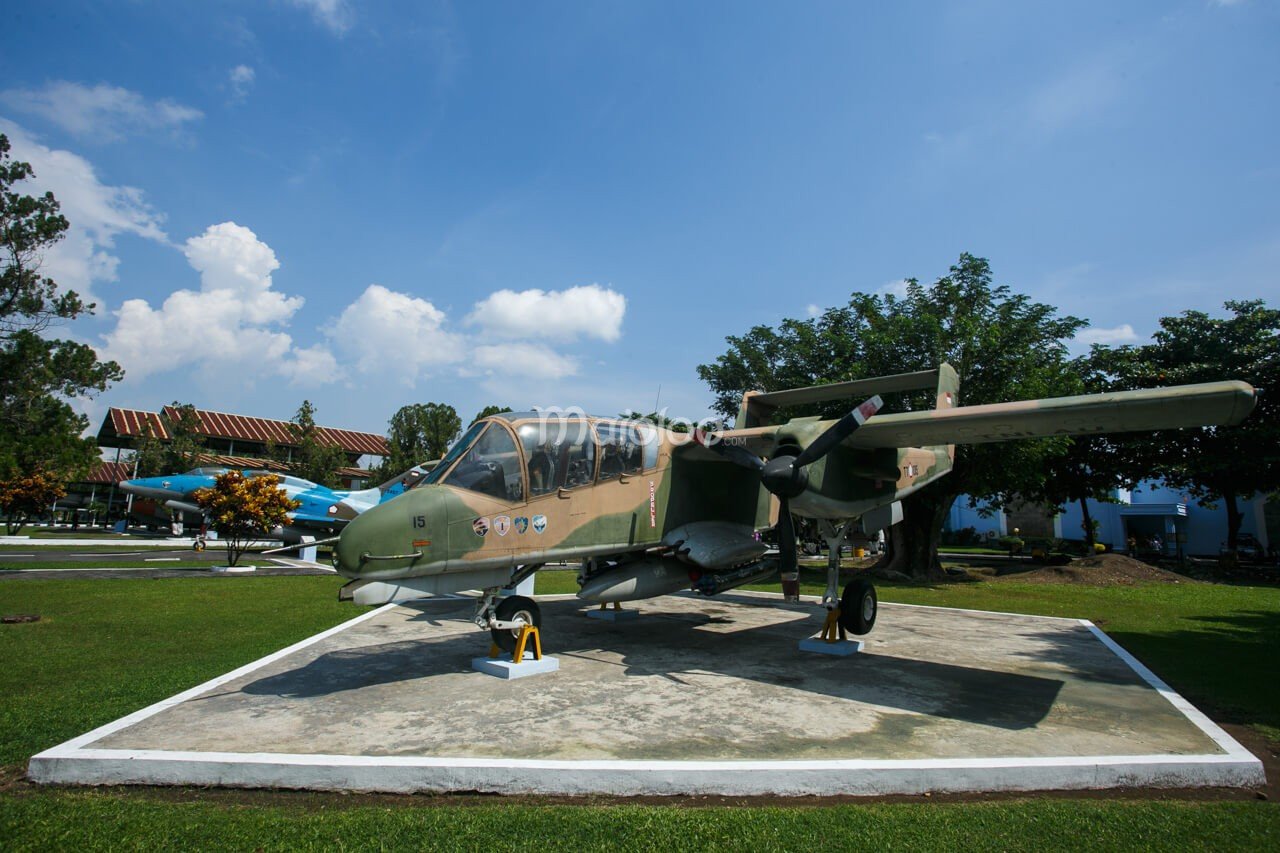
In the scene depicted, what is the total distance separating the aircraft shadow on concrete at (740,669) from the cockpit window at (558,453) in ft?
8.63

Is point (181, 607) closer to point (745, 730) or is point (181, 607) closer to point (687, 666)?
point (687, 666)

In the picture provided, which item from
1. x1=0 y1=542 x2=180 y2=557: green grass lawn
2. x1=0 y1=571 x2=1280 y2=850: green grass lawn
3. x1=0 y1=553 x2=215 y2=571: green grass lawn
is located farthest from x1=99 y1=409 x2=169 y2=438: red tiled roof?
x1=0 y1=571 x2=1280 y2=850: green grass lawn

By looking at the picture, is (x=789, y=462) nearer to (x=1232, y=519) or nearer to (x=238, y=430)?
(x=1232, y=519)

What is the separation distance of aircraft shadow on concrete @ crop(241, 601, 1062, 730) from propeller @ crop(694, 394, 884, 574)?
5.06ft

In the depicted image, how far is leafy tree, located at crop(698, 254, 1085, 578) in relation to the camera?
20.7 m

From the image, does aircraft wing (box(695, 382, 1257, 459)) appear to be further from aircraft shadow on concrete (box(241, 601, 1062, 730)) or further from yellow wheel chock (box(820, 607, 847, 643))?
aircraft shadow on concrete (box(241, 601, 1062, 730))

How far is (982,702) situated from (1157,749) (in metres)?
1.69

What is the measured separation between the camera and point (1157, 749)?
5.60 m

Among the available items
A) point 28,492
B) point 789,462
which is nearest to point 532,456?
point 789,462

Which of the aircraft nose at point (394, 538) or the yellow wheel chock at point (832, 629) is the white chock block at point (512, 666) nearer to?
the aircraft nose at point (394, 538)

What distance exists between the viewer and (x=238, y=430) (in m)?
53.5

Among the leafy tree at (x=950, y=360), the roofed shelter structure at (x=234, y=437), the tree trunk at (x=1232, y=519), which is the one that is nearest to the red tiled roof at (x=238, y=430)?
the roofed shelter structure at (x=234, y=437)

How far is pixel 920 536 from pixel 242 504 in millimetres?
23528

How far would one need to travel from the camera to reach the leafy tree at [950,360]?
68.0 feet
